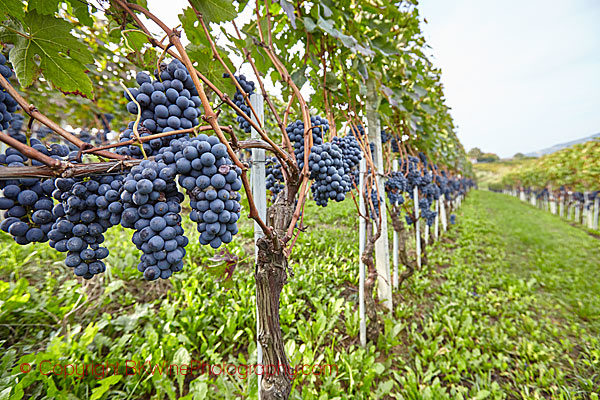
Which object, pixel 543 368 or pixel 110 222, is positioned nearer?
pixel 110 222

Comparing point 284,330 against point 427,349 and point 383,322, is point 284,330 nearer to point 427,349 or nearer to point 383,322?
point 383,322

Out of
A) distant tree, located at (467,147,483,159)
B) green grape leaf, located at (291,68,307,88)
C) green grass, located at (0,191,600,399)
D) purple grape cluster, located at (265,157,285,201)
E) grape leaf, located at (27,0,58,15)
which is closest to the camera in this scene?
grape leaf, located at (27,0,58,15)

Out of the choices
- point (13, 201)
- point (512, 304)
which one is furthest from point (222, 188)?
point (512, 304)

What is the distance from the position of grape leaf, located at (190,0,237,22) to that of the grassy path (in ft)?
9.67

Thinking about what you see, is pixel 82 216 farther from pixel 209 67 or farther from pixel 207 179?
pixel 209 67

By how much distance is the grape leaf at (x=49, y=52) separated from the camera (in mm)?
718

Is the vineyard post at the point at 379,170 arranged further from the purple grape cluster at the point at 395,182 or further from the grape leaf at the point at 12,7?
the grape leaf at the point at 12,7

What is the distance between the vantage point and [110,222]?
2.18ft

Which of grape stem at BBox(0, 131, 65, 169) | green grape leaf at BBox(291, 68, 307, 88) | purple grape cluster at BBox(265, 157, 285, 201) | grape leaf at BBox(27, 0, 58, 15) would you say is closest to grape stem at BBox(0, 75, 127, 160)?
grape stem at BBox(0, 131, 65, 169)

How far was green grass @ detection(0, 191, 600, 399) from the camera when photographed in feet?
6.65

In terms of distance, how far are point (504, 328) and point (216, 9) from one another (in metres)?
4.64

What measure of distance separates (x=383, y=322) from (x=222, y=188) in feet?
10.1

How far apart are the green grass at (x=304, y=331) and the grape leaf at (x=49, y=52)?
35.3 inches

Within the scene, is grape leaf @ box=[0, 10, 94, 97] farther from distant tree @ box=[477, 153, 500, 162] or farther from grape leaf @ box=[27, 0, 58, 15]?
distant tree @ box=[477, 153, 500, 162]
